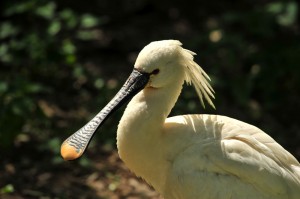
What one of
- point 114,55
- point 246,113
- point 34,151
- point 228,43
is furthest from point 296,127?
point 34,151

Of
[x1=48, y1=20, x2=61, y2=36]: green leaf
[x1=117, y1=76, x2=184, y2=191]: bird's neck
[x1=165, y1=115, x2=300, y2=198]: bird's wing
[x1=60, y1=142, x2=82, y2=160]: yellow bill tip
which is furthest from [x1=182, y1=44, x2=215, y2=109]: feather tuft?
[x1=48, y1=20, x2=61, y2=36]: green leaf

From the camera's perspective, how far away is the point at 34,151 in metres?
7.20

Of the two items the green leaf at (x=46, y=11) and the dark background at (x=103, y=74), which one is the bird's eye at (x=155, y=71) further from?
the green leaf at (x=46, y=11)

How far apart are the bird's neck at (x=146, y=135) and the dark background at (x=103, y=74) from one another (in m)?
1.30

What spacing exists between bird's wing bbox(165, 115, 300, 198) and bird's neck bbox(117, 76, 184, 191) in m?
0.13

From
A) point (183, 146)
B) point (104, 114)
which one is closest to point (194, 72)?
point (183, 146)

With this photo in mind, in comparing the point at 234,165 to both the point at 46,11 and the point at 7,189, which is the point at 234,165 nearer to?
the point at 7,189

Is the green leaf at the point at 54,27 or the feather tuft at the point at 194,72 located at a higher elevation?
the green leaf at the point at 54,27

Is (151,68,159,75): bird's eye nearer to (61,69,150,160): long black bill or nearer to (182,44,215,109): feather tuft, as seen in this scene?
(61,69,150,160): long black bill

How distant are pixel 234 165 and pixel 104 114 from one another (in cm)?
102

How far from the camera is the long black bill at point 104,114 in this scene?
17.3 ft

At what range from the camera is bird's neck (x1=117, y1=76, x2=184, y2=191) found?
5.26 meters

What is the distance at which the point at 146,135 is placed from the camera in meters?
5.27

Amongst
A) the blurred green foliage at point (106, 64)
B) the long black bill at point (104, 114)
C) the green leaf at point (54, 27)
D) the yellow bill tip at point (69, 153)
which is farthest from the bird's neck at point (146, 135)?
the green leaf at point (54, 27)
